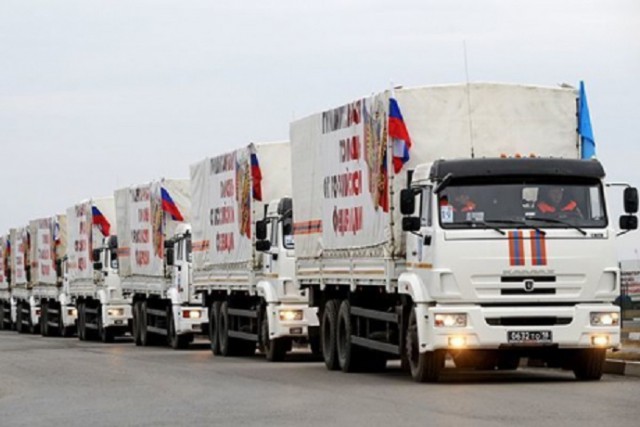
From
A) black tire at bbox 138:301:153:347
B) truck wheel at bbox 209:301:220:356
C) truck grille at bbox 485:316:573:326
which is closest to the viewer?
truck grille at bbox 485:316:573:326

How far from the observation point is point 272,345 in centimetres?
3225

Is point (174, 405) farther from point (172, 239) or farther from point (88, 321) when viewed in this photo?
point (88, 321)

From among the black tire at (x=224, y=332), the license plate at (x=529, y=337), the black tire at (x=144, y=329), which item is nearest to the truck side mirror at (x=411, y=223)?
the license plate at (x=529, y=337)

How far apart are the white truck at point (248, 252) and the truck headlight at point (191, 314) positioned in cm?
122

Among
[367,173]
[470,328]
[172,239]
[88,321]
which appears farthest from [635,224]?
[88,321]

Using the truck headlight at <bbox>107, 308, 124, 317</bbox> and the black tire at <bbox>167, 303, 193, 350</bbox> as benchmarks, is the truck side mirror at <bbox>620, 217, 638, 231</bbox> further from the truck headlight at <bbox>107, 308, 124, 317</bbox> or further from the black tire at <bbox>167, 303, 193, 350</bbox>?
the truck headlight at <bbox>107, 308, 124, 317</bbox>

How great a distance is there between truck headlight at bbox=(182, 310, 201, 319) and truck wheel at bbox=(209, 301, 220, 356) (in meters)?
2.82

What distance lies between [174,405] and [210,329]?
1706cm

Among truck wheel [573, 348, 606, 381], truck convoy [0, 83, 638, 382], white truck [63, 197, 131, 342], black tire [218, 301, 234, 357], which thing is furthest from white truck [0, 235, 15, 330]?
truck wheel [573, 348, 606, 381]

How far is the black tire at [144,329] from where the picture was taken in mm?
44125

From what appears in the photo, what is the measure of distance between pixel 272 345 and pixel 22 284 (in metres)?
36.7

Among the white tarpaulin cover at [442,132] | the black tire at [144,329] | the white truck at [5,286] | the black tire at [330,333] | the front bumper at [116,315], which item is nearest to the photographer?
the white tarpaulin cover at [442,132]

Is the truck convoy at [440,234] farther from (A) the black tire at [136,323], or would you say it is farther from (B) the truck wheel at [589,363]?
(A) the black tire at [136,323]

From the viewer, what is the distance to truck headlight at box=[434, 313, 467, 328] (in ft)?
73.8
